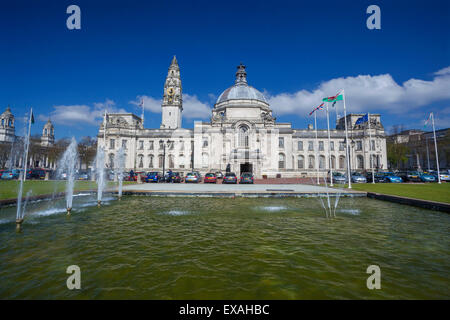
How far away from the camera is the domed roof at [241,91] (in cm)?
5594

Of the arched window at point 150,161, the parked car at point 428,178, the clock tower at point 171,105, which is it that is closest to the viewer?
the parked car at point 428,178

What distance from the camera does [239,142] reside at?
153 feet

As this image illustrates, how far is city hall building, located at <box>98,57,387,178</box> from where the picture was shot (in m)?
46.6

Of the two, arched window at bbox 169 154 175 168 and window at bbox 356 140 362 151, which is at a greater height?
window at bbox 356 140 362 151

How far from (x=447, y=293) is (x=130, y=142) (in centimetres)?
6129

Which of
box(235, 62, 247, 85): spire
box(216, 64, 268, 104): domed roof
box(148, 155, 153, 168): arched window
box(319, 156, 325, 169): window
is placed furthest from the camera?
box(235, 62, 247, 85): spire

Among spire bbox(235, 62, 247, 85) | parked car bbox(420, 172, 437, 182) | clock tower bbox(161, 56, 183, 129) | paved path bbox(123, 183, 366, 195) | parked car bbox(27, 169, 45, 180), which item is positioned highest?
spire bbox(235, 62, 247, 85)

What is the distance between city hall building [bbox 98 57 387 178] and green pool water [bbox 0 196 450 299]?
3749 cm

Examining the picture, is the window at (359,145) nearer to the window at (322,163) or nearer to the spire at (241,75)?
the window at (322,163)

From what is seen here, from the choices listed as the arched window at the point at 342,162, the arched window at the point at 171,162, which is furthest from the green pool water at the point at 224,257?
the arched window at the point at 342,162

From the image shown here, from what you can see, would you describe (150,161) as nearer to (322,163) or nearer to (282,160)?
(282,160)

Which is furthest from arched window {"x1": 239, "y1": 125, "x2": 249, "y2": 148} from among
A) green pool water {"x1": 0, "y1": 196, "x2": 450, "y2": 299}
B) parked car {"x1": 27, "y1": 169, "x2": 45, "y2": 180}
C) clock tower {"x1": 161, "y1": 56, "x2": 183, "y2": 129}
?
green pool water {"x1": 0, "y1": 196, "x2": 450, "y2": 299}

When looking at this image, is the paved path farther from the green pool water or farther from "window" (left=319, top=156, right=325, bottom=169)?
"window" (left=319, top=156, right=325, bottom=169)
